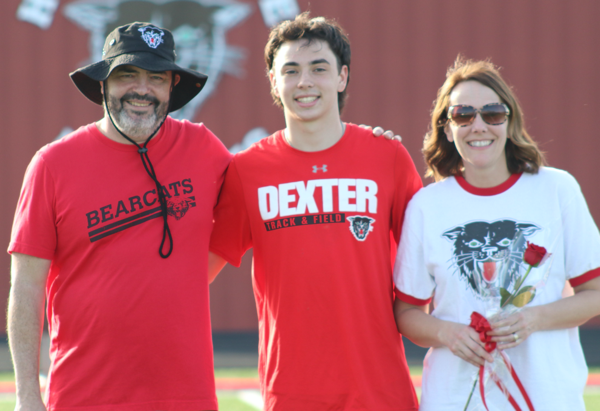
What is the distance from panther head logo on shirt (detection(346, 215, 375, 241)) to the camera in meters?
2.25

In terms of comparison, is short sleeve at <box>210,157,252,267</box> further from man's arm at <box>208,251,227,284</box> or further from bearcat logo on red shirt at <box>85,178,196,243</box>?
bearcat logo on red shirt at <box>85,178,196,243</box>

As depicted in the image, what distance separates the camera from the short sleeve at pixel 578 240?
6.48 ft

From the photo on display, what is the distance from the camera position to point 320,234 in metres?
2.25

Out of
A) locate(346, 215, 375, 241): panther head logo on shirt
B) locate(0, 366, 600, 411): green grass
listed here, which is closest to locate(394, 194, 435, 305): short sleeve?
locate(346, 215, 375, 241): panther head logo on shirt

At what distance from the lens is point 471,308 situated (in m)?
2.02

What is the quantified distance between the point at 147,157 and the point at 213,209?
345 mm

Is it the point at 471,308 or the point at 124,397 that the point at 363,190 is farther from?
the point at 124,397

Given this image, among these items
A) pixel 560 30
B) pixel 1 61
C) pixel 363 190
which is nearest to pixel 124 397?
pixel 363 190

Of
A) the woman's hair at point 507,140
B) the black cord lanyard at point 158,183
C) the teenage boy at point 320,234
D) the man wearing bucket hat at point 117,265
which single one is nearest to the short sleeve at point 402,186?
the teenage boy at point 320,234

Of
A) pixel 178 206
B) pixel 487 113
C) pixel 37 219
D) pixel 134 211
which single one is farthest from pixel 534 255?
pixel 37 219

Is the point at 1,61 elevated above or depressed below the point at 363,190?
above

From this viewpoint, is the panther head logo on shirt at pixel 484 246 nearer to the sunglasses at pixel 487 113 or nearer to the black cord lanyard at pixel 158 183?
the sunglasses at pixel 487 113

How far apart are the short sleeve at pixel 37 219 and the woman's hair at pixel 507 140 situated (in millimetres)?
1406

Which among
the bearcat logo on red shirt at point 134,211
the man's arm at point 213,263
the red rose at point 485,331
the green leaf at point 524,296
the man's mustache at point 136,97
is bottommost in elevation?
the red rose at point 485,331
